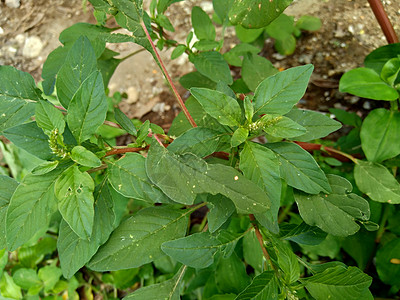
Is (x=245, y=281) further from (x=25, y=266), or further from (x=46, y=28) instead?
(x=46, y=28)

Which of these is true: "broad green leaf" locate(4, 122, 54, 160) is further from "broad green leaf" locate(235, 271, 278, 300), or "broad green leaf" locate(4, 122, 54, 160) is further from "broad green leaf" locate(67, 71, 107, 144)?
"broad green leaf" locate(235, 271, 278, 300)

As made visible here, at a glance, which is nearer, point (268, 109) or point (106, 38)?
point (268, 109)

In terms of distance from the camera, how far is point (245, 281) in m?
1.53

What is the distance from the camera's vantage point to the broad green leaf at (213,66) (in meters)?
1.48

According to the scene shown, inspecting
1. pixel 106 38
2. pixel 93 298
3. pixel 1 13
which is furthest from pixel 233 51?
pixel 1 13

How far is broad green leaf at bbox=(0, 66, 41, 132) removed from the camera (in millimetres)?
1168

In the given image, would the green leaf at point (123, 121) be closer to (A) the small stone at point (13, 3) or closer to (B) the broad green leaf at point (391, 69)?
(B) the broad green leaf at point (391, 69)

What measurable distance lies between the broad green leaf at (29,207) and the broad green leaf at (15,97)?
266 millimetres

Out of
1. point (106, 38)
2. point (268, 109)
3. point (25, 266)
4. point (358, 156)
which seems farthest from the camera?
point (25, 266)

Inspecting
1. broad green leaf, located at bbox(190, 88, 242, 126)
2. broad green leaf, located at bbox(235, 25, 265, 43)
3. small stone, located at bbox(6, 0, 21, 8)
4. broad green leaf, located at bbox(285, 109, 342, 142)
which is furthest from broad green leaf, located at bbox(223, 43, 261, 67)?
small stone, located at bbox(6, 0, 21, 8)

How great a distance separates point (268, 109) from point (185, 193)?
1.23 ft

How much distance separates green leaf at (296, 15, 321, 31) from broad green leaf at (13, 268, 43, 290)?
229cm

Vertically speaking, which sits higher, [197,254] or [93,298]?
[197,254]

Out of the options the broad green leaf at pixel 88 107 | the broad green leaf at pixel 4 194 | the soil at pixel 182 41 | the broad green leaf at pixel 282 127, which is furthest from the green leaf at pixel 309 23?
the broad green leaf at pixel 4 194
